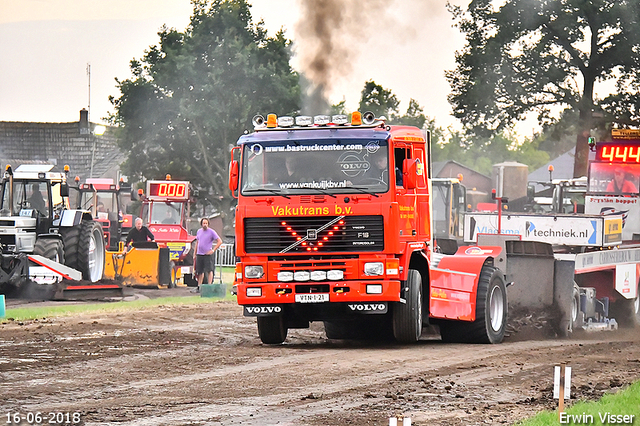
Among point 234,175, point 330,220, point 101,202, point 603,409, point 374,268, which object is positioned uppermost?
point 101,202

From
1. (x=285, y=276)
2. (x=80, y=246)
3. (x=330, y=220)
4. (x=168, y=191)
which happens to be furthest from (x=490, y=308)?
(x=168, y=191)

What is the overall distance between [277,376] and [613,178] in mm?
14528

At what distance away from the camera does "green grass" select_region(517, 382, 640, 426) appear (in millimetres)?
8453

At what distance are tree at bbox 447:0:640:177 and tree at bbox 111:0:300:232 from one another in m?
9.09

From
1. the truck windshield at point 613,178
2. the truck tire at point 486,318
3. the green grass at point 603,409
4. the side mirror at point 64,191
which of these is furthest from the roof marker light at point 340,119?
the truck windshield at point 613,178

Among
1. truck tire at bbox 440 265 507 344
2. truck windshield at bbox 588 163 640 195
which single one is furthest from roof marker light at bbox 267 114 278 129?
truck windshield at bbox 588 163 640 195

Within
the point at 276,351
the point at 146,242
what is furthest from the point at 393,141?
the point at 146,242

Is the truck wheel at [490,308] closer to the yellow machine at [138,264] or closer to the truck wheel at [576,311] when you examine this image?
the truck wheel at [576,311]

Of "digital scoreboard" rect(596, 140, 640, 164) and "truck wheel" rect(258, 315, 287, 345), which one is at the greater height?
"digital scoreboard" rect(596, 140, 640, 164)

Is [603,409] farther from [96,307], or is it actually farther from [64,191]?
[64,191]

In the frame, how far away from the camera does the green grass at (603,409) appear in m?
8.45

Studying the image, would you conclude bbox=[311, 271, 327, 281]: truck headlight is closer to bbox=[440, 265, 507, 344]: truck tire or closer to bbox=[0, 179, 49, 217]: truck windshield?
bbox=[440, 265, 507, 344]: truck tire

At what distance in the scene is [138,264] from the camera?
26.5m

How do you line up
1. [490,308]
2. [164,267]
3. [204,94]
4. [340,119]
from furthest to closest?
[204,94] < [164,267] < [490,308] < [340,119]
